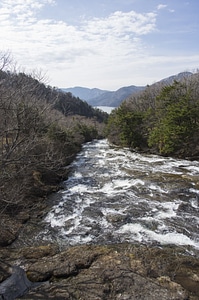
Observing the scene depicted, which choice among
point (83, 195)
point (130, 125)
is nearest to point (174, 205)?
point (83, 195)

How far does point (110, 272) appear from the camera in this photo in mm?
6074

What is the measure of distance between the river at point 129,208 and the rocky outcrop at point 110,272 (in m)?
0.88

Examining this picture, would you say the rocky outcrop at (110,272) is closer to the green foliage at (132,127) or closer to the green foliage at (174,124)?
the green foliage at (174,124)

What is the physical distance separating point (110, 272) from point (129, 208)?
4.92 m

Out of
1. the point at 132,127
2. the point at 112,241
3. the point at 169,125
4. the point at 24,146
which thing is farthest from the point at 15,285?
the point at 132,127

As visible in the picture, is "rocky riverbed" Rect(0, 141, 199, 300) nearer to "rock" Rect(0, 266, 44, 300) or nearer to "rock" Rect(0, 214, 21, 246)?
"rock" Rect(0, 214, 21, 246)

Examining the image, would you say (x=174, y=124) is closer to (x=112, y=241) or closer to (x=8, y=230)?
(x=112, y=241)

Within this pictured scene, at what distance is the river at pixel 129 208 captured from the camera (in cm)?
851

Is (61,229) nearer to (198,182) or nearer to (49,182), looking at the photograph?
(49,182)

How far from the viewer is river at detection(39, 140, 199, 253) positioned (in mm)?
8508

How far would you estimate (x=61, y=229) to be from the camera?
9.35 meters

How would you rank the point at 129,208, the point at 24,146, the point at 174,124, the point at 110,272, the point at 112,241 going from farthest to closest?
the point at 174,124
the point at 129,208
the point at 24,146
the point at 112,241
the point at 110,272

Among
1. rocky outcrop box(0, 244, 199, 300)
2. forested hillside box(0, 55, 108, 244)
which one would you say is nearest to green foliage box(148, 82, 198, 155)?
forested hillside box(0, 55, 108, 244)

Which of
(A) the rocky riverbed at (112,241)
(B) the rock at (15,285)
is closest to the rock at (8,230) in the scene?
(A) the rocky riverbed at (112,241)
